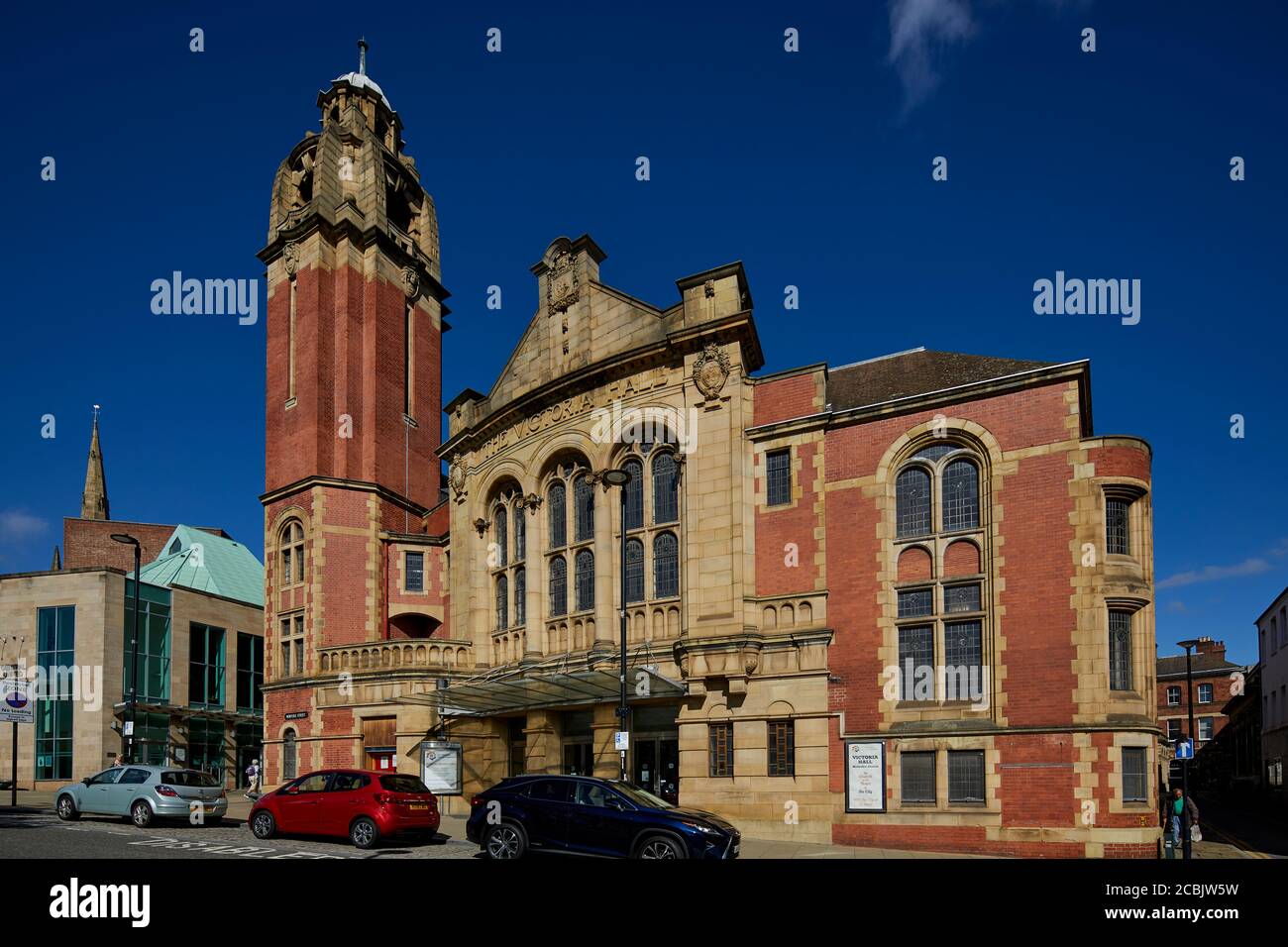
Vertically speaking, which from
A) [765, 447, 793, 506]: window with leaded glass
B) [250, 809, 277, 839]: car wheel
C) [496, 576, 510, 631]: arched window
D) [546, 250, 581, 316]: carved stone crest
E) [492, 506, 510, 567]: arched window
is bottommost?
[250, 809, 277, 839]: car wheel

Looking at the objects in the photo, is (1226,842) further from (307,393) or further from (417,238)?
(417,238)

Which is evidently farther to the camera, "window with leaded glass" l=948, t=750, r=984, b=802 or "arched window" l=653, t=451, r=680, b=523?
"arched window" l=653, t=451, r=680, b=523

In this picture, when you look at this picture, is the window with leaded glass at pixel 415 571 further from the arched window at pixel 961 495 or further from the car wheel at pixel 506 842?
the car wheel at pixel 506 842

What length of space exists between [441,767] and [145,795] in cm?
1009

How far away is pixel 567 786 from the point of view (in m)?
16.6

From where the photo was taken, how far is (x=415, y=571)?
39.2 meters

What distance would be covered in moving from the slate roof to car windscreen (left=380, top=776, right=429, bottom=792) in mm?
13984

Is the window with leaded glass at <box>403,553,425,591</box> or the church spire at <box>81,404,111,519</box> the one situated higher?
the church spire at <box>81,404,111,519</box>

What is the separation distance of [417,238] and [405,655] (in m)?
21.2

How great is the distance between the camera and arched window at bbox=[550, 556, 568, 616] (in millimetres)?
30672

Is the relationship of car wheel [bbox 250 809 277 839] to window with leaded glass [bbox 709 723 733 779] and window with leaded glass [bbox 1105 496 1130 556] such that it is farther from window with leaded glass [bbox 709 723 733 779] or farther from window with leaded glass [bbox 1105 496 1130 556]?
window with leaded glass [bbox 1105 496 1130 556]

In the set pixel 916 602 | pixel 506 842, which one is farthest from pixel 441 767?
pixel 916 602

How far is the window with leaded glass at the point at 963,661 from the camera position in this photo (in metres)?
23.3

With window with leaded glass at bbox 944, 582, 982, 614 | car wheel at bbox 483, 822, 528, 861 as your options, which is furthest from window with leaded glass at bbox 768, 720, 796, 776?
car wheel at bbox 483, 822, 528, 861
